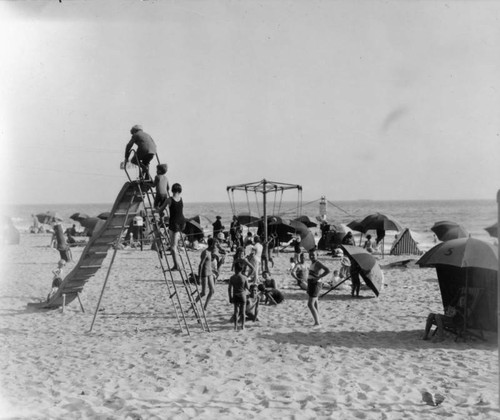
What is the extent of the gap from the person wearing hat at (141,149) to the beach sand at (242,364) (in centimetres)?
317

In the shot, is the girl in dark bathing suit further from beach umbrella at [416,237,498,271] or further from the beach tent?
the beach tent

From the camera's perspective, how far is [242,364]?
26.3 ft

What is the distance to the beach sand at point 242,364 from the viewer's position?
633 centimetres

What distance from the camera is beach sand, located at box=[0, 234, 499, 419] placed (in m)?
6.33

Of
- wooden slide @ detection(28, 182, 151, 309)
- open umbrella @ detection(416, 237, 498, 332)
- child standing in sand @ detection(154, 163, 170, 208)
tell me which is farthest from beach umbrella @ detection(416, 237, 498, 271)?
wooden slide @ detection(28, 182, 151, 309)

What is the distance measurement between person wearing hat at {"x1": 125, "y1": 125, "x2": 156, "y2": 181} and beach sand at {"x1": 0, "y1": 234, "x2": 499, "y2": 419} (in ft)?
10.4

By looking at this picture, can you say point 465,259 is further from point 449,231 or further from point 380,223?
point 380,223

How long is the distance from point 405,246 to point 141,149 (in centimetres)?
1860

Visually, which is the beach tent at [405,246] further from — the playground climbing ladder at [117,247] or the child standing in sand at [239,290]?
the child standing in sand at [239,290]

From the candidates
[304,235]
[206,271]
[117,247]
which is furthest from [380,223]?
[117,247]

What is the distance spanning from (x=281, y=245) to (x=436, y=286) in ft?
48.7

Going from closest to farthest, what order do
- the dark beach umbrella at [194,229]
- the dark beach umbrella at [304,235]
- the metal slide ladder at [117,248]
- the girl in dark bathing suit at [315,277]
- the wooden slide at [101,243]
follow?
1. the girl in dark bathing suit at [315,277]
2. the metal slide ladder at [117,248]
3. the wooden slide at [101,243]
4. the dark beach umbrella at [304,235]
5. the dark beach umbrella at [194,229]

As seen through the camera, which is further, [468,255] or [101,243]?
[101,243]

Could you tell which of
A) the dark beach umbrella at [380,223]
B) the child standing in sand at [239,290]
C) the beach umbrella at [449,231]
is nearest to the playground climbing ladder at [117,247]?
the child standing in sand at [239,290]
